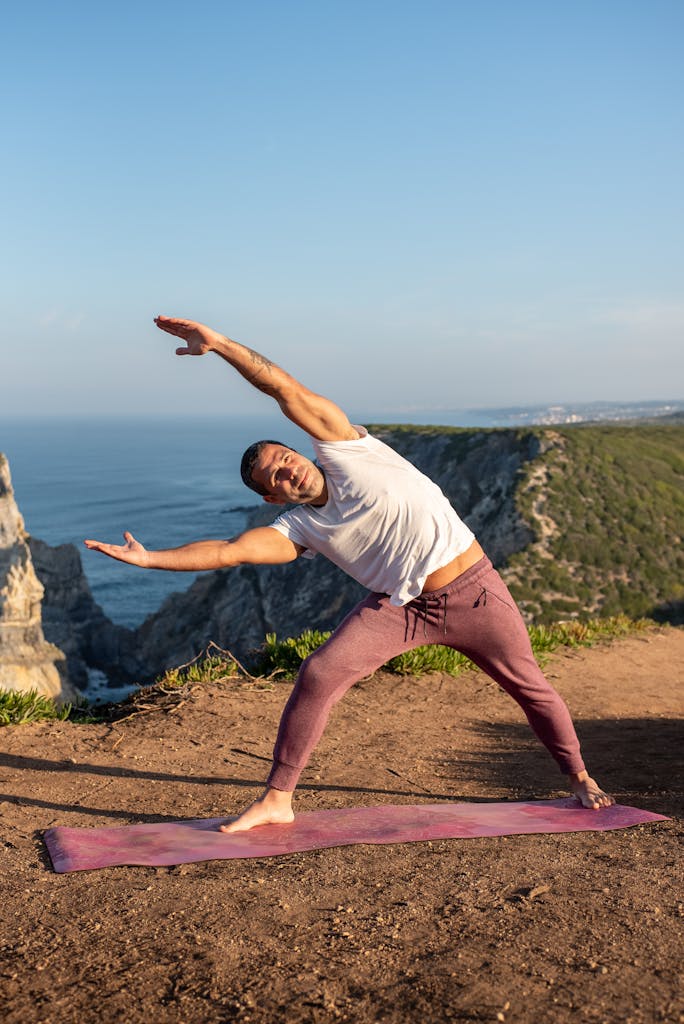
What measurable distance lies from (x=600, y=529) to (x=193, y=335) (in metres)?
24.1

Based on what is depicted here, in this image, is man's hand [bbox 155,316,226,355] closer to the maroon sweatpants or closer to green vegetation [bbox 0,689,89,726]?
the maroon sweatpants

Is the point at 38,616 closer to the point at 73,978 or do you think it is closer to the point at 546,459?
the point at 73,978

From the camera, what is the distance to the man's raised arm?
4.15 m

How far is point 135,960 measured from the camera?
3.25m

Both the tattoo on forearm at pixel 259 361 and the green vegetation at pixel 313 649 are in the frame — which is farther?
the green vegetation at pixel 313 649

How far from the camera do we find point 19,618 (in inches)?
437

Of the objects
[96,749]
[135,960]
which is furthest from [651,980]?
[96,749]

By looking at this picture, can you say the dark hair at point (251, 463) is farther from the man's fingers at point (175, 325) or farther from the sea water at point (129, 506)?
the sea water at point (129, 506)

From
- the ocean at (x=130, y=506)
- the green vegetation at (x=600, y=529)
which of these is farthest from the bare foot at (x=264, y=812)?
the ocean at (x=130, y=506)

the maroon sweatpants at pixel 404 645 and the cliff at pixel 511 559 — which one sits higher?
the maroon sweatpants at pixel 404 645

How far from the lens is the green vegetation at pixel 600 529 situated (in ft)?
77.5

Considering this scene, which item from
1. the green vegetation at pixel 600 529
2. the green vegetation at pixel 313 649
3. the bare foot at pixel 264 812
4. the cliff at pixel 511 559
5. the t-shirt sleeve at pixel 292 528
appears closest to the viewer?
the t-shirt sleeve at pixel 292 528

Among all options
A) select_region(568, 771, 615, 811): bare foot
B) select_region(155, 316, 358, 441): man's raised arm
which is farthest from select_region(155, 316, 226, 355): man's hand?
select_region(568, 771, 615, 811): bare foot

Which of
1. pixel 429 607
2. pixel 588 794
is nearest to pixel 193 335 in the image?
pixel 429 607
